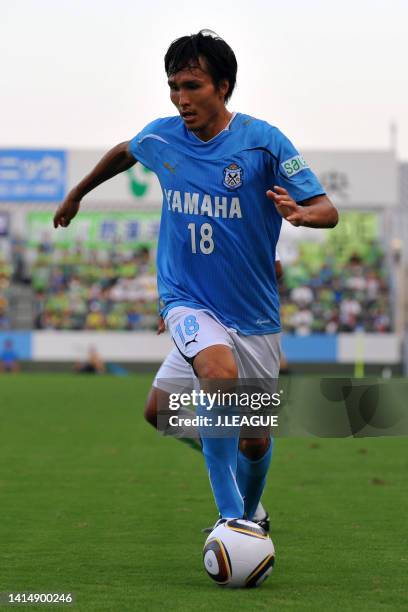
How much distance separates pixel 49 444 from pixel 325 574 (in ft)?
26.5

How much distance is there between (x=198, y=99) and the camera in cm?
560

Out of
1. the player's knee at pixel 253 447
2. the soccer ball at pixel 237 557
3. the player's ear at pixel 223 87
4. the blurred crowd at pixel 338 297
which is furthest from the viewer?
the blurred crowd at pixel 338 297

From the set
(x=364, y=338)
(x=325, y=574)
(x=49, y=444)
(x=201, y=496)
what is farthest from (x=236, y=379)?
(x=364, y=338)

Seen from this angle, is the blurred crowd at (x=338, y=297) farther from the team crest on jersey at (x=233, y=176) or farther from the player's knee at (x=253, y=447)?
the team crest on jersey at (x=233, y=176)

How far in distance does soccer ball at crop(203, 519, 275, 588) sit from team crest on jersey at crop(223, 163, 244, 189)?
156 centimetres

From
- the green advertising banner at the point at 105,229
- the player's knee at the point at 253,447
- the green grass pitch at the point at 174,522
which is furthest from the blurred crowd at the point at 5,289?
the player's knee at the point at 253,447

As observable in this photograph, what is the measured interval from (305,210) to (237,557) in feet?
4.99

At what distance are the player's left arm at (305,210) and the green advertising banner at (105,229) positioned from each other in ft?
112

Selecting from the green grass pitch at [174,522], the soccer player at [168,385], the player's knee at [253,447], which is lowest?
Result: the green grass pitch at [174,522]

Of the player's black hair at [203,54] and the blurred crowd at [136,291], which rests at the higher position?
the player's black hair at [203,54]

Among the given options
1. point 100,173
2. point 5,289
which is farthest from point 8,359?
point 100,173

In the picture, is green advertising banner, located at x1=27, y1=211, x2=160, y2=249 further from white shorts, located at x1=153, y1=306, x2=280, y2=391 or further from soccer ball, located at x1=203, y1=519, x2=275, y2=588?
soccer ball, located at x1=203, y1=519, x2=275, y2=588

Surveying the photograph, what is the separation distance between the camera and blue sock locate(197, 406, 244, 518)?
Result: 542 centimetres

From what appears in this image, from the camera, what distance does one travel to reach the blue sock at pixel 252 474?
627 cm
